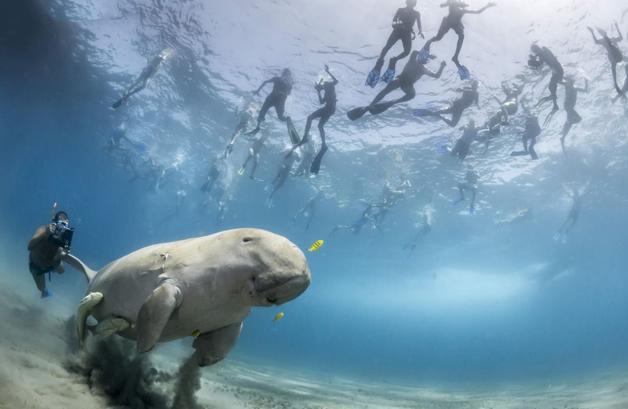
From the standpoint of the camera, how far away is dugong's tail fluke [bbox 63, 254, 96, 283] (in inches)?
210

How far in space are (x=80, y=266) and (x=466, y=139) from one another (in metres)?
16.1

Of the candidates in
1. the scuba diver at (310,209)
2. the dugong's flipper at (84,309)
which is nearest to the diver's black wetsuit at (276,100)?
the dugong's flipper at (84,309)

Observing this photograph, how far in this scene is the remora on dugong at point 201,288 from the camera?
2.77 m

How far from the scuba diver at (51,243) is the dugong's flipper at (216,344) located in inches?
143

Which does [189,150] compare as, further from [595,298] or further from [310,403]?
[595,298]

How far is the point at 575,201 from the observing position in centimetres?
2666

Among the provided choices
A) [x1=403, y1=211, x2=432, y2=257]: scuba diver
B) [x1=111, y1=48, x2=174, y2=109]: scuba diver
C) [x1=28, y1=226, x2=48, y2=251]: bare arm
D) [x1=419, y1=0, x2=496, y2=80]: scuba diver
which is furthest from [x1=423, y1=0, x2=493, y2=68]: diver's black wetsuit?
[x1=403, y1=211, x2=432, y2=257]: scuba diver

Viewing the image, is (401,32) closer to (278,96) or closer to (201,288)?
(278,96)

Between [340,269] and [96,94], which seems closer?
[96,94]

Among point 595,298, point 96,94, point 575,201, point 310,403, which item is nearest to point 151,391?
point 310,403

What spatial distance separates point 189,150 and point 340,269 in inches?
1328

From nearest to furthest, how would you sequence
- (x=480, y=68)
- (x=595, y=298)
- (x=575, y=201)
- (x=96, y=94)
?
(x=480, y=68)
(x=96, y=94)
(x=575, y=201)
(x=595, y=298)

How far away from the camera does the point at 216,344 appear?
365cm

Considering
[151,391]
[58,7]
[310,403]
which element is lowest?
[310,403]
